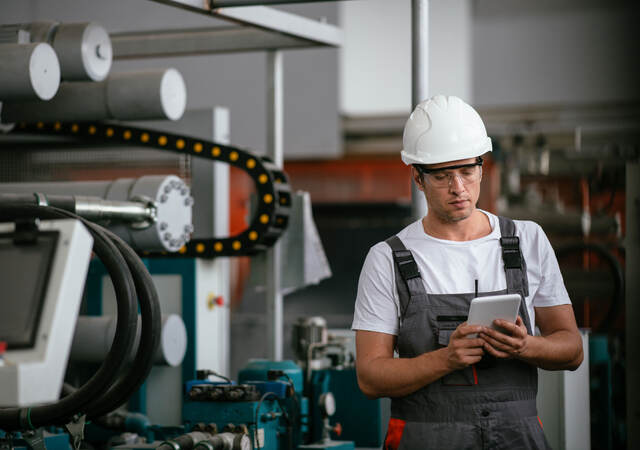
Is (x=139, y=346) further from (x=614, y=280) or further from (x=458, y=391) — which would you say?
(x=614, y=280)

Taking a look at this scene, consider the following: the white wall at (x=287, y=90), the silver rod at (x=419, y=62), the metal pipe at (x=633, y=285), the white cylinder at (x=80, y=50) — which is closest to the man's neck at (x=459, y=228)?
the silver rod at (x=419, y=62)

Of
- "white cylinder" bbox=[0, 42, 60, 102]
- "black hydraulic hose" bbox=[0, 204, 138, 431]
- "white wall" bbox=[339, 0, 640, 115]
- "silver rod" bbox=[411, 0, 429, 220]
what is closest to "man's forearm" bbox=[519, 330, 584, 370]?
"silver rod" bbox=[411, 0, 429, 220]

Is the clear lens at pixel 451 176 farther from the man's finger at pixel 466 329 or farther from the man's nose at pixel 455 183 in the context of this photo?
the man's finger at pixel 466 329

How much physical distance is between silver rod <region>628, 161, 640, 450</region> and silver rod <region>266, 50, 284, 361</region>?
1.55m

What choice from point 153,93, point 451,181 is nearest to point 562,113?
point 153,93

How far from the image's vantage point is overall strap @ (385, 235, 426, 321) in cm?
205

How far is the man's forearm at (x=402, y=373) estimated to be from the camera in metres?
1.96

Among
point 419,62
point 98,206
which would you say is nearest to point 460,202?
point 419,62

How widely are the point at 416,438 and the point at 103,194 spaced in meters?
1.97

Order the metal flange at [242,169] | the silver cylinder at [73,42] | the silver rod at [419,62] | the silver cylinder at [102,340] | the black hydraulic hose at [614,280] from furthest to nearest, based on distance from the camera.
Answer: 1. the black hydraulic hose at [614,280]
2. the metal flange at [242,169]
3. the silver cylinder at [102,340]
4. the silver cylinder at [73,42]
5. the silver rod at [419,62]

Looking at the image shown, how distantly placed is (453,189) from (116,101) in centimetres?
212

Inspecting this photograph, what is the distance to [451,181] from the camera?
2.08 m

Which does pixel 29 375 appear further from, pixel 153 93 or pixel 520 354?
pixel 153 93

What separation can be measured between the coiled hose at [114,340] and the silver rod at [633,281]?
1.93 meters
